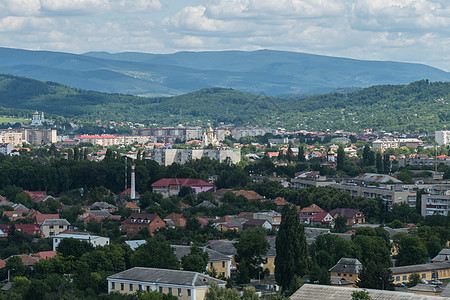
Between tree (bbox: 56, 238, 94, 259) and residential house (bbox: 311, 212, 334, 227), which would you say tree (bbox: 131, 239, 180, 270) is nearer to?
tree (bbox: 56, 238, 94, 259)

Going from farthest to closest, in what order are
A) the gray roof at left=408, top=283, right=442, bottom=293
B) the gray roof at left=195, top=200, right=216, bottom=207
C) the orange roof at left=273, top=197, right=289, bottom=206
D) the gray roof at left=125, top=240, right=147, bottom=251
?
1. the orange roof at left=273, top=197, right=289, bottom=206
2. the gray roof at left=195, top=200, right=216, bottom=207
3. the gray roof at left=125, top=240, right=147, bottom=251
4. the gray roof at left=408, top=283, right=442, bottom=293

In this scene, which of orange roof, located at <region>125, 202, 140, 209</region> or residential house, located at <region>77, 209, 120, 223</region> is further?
orange roof, located at <region>125, 202, 140, 209</region>

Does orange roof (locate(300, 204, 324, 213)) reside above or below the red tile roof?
below

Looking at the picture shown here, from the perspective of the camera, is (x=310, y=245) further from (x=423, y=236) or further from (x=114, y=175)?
(x=114, y=175)

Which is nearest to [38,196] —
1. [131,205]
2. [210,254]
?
[131,205]

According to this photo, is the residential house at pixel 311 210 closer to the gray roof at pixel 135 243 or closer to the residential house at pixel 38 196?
the gray roof at pixel 135 243

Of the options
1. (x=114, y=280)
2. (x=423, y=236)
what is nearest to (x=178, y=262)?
(x=114, y=280)

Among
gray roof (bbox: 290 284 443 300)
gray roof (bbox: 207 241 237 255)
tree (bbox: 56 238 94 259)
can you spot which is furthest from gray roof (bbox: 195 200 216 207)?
gray roof (bbox: 290 284 443 300)
